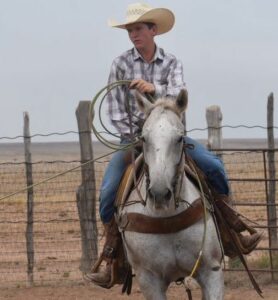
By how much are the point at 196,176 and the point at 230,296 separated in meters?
4.03

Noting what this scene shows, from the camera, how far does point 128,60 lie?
25.3 feet

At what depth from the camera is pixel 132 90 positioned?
7.50 metres

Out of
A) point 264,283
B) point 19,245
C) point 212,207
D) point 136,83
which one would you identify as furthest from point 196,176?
point 19,245

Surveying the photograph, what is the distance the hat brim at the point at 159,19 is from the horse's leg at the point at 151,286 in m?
2.02

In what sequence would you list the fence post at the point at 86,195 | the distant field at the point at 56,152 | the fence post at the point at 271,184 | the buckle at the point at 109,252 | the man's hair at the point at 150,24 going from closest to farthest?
the man's hair at the point at 150,24 < the buckle at the point at 109,252 < the fence post at the point at 271,184 < the fence post at the point at 86,195 < the distant field at the point at 56,152

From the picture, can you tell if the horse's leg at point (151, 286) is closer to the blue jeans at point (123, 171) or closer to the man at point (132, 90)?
the man at point (132, 90)

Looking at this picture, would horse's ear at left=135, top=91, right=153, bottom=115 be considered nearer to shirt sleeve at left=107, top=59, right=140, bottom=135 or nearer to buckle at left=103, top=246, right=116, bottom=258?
shirt sleeve at left=107, top=59, right=140, bottom=135

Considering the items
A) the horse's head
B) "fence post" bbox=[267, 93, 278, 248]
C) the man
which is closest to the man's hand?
the man

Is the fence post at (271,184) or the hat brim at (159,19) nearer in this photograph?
the hat brim at (159,19)

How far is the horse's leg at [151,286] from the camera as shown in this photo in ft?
23.2

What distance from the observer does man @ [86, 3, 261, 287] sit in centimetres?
749

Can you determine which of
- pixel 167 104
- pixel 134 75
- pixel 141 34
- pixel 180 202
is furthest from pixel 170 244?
pixel 141 34

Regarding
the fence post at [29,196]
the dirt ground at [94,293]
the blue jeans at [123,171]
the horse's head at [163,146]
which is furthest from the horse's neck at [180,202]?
the fence post at [29,196]

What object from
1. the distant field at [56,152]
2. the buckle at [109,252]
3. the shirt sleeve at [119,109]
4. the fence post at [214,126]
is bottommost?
the distant field at [56,152]
